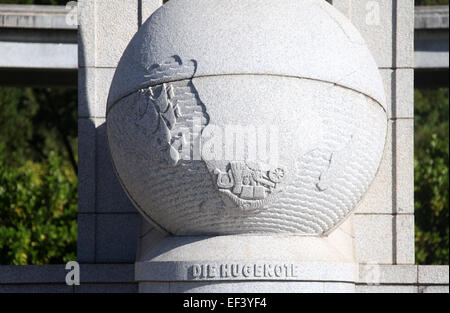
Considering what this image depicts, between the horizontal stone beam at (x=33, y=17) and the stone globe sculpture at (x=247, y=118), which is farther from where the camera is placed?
the horizontal stone beam at (x=33, y=17)

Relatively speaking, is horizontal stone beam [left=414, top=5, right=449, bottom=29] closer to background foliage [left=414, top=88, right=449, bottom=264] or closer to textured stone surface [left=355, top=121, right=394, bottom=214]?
background foliage [left=414, top=88, right=449, bottom=264]

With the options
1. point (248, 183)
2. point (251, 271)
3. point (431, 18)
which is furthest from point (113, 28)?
point (431, 18)

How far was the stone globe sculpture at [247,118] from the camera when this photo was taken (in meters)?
6.57

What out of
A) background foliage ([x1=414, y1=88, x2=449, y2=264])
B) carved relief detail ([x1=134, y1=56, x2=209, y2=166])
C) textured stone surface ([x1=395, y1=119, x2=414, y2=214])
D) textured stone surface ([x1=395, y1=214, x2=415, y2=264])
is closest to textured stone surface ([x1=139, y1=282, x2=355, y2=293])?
carved relief detail ([x1=134, y1=56, x2=209, y2=166])

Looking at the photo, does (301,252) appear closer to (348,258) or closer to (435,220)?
(348,258)

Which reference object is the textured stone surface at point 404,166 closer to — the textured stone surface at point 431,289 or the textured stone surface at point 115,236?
the textured stone surface at point 431,289

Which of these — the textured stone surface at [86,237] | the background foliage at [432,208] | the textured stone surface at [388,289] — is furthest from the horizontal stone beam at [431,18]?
the textured stone surface at [86,237]

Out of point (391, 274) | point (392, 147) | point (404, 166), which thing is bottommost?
point (391, 274)

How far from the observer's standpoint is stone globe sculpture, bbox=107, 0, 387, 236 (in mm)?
6570

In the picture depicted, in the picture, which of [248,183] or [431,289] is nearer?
[248,183]

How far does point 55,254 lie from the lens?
51.9 feet

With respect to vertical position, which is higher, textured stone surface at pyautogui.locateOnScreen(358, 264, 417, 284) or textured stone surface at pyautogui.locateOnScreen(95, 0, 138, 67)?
textured stone surface at pyautogui.locateOnScreen(95, 0, 138, 67)

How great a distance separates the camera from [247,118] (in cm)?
652

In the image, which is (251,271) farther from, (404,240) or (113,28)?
(113,28)
